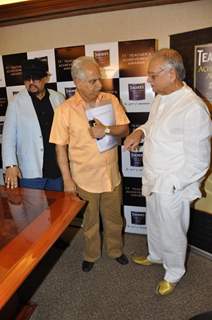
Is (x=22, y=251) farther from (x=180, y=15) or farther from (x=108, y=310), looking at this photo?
(x=180, y=15)

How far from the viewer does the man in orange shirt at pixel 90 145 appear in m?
1.80

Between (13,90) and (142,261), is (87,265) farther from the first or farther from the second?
(13,90)

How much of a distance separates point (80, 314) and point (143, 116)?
4.78 feet

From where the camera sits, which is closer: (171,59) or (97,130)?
(171,59)

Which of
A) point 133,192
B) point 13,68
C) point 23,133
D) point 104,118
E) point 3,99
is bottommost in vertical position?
point 133,192

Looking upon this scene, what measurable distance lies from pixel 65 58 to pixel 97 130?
88cm

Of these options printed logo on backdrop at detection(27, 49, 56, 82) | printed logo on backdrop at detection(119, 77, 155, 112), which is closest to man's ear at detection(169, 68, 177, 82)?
printed logo on backdrop at detection(119, 77, 155, 112)

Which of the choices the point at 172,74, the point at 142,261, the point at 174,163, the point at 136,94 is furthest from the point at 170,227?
the point at 136,94

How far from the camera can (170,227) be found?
1.80 metres

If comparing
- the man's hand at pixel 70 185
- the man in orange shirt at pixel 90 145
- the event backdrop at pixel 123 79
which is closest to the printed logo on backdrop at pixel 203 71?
the event backdrop at pixel 123 79

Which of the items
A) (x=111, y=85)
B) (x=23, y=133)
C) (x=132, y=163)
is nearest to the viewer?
(x=23, y=133)

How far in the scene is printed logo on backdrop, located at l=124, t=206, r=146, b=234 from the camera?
251 cm

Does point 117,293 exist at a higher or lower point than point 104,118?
lower

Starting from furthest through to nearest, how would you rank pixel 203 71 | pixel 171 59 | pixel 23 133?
pixel 23 133, pixel 203 71, pixel 171 59
